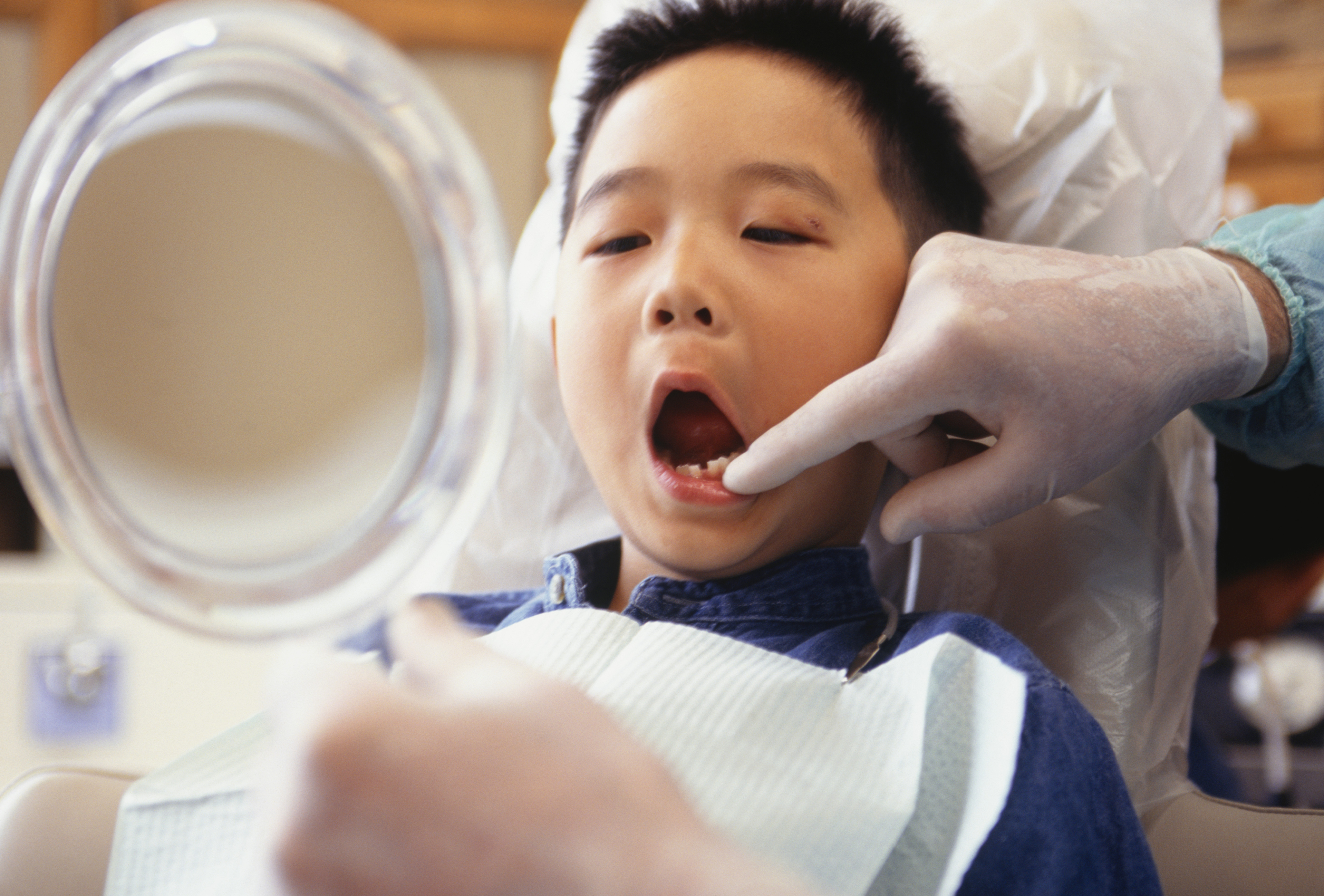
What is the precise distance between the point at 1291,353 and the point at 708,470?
1.09ft

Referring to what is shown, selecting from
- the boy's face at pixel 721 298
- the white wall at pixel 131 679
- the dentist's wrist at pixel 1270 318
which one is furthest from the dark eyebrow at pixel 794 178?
the white wall at pixel 131 679

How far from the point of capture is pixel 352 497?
0.49 metres

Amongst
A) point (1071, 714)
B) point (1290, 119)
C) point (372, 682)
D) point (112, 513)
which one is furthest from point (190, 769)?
point (1290, 119)

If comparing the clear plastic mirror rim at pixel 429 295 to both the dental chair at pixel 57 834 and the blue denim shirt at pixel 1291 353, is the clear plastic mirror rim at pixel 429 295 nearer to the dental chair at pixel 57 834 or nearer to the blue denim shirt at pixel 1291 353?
the dental chair at pixel 57 834

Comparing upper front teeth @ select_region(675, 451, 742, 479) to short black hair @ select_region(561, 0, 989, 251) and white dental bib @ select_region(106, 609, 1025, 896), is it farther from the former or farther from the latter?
short black hair @ select_region(561, 0, 989, 251)

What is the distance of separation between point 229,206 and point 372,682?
0.40 m

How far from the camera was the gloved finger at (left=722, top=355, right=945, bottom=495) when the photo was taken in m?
0.48

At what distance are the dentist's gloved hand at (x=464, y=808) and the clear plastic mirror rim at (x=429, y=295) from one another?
0.41 ft

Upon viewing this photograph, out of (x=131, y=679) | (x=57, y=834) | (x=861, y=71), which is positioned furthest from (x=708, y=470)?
(x=131, y=679)

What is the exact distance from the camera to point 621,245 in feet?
1.92

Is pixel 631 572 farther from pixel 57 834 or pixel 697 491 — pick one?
pixel 57 834

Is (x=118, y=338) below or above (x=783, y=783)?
above

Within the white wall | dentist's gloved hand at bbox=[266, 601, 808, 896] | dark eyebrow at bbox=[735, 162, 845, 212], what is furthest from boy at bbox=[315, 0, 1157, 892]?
the white wall

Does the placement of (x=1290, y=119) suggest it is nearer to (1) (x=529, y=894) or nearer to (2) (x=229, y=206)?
(2) (x=229, y=206)
